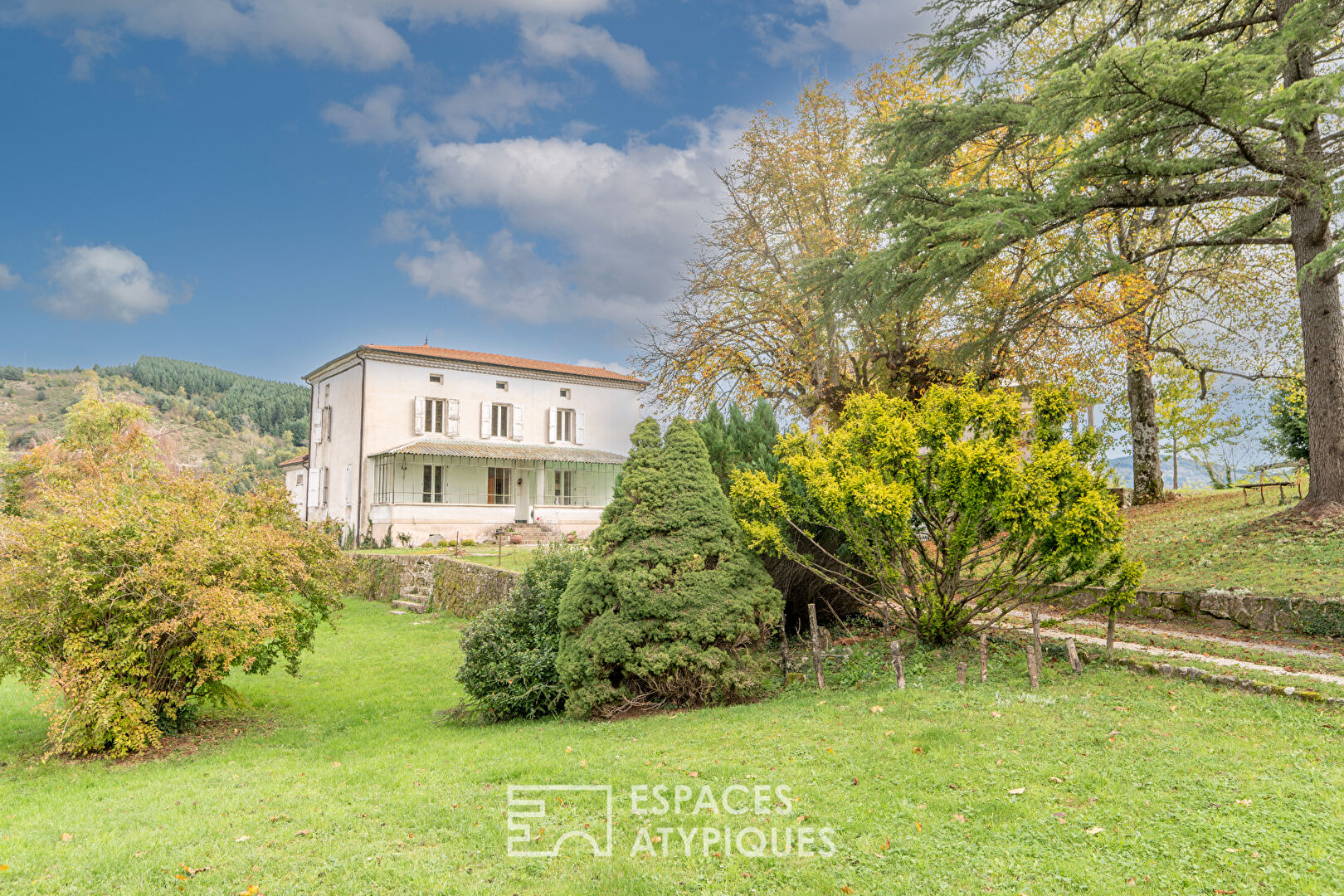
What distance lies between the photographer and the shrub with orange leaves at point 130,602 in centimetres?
645

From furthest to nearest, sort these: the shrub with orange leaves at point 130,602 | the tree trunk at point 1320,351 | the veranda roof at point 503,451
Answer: the veranda roof at point 503,451 → the tree trunk at point 1320,351 → the shrub with orange leaves at point 130,602

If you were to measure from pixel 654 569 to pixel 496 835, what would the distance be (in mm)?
3493

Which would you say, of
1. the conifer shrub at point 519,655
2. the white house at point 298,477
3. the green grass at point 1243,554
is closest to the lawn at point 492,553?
the conifer shrub at point 519,655

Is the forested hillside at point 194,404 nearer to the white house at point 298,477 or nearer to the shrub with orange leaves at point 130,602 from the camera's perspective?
the white house at point 298,477

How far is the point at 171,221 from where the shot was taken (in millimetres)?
36531

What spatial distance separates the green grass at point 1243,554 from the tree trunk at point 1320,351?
70 cm

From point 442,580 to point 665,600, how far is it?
11.7 metres

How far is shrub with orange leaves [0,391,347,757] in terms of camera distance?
6449 mm

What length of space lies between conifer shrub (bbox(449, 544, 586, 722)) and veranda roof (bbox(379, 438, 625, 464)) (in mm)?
18737

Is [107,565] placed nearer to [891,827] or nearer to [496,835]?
[496,835]

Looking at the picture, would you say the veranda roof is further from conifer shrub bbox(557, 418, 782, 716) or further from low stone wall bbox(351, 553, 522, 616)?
conifer shrub bbox(557, 418, 782, 716)

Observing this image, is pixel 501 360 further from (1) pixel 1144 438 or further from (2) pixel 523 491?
(1) pixel 1144 438

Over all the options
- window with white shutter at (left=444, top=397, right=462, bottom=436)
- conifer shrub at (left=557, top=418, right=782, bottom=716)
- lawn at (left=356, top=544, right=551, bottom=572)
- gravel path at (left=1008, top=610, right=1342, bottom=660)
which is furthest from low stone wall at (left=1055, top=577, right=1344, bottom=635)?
window with white shutter at (left=444, top=397, right=462, bottom=436)

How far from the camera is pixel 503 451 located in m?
28.1
